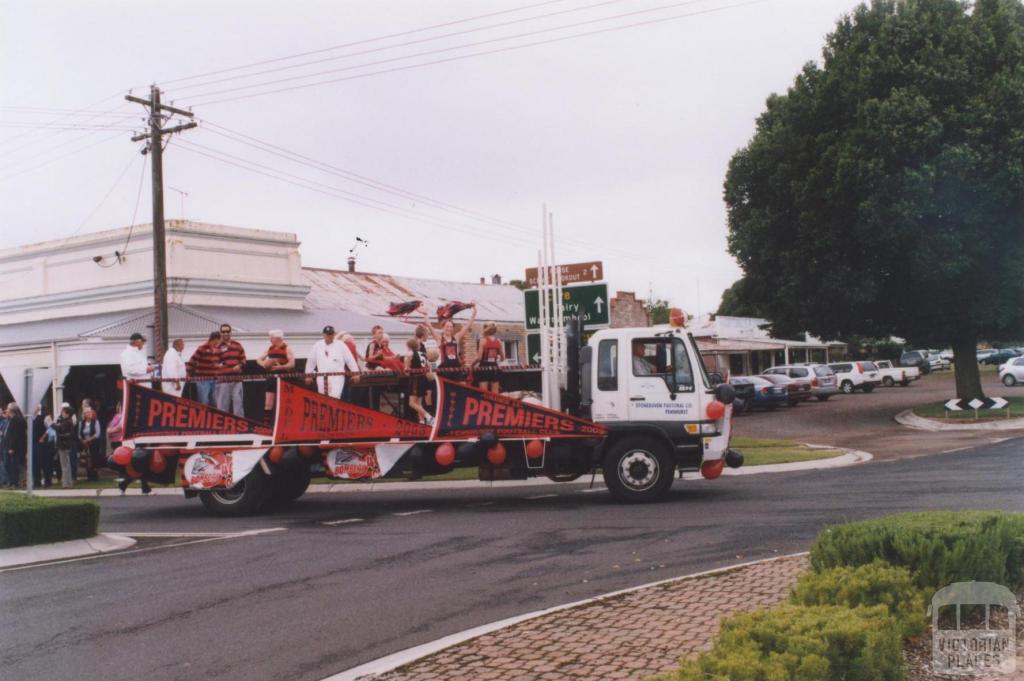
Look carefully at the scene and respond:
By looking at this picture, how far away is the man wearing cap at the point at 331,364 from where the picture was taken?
47.3 feet

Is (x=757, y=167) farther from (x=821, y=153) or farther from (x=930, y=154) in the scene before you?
(x=930, y=154)

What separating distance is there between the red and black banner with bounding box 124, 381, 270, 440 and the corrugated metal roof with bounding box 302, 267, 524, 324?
17775mm

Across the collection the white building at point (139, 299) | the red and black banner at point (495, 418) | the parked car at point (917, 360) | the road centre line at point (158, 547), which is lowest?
the road centre line at point (158, 547)

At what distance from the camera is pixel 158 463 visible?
47.5ft

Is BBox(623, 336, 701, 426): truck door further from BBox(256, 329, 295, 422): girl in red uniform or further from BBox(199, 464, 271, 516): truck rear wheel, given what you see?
BBox(199, 464, 271, 516): truck rear wheel

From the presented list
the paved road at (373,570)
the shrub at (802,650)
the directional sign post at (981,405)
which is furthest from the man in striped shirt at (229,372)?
the directional sign post at (981,405)

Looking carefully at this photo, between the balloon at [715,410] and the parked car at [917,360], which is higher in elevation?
the parked car at [917,360]

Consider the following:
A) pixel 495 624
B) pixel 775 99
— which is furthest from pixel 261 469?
pixel 775 99

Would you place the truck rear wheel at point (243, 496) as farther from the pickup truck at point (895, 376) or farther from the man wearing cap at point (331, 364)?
the pickup truck at point (895, 376)

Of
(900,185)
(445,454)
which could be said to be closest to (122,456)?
(445,454)

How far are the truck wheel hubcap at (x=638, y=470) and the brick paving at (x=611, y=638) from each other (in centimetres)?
580

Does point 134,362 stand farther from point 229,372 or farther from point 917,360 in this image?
point 917,360

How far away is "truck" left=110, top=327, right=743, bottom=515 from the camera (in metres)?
13.8

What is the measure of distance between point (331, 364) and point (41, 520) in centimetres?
455
